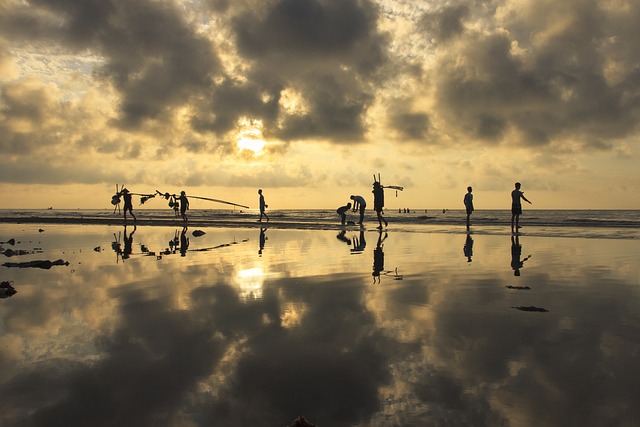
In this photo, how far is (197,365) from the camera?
15.8ft

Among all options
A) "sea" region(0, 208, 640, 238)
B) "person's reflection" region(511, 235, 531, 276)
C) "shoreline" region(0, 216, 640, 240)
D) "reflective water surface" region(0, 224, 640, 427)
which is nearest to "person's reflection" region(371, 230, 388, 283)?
"reflective water surface" region(0, 224, 640, 427)

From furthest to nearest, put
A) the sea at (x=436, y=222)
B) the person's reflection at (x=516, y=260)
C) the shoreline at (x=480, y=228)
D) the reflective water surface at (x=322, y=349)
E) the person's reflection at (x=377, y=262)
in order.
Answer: the sea at (x=436, y=222) < the shoreline at (x=480, y=228) < the person's reflection at (x=516, y=260) < the person's reflection at (x=377, y=262) < the reflective water surface at (x=322, y=349)

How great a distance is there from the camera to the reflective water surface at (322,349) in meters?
3.82

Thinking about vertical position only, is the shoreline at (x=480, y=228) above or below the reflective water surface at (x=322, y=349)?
above

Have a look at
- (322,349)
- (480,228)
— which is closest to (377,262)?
(322,349)

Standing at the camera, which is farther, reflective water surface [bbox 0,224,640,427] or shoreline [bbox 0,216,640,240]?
shoreline [bbox 0,216,640,240]

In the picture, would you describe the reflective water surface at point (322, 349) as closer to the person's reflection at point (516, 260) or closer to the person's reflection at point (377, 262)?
the person's reflection at point (377, 262)

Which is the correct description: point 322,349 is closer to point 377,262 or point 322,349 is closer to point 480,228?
point 377,262

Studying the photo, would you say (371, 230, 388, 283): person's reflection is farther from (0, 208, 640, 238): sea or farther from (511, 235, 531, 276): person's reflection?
(0, 208, 640, 238): sea

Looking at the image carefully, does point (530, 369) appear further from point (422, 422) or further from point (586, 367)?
point (422, 422)

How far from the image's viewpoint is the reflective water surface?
3.82 metres

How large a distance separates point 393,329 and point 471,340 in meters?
1.05

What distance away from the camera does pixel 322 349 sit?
5.30 m

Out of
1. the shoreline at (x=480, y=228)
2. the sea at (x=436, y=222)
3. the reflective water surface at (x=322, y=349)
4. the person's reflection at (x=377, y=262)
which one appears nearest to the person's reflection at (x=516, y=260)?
the reflective water surface at (x=322, y=349)
